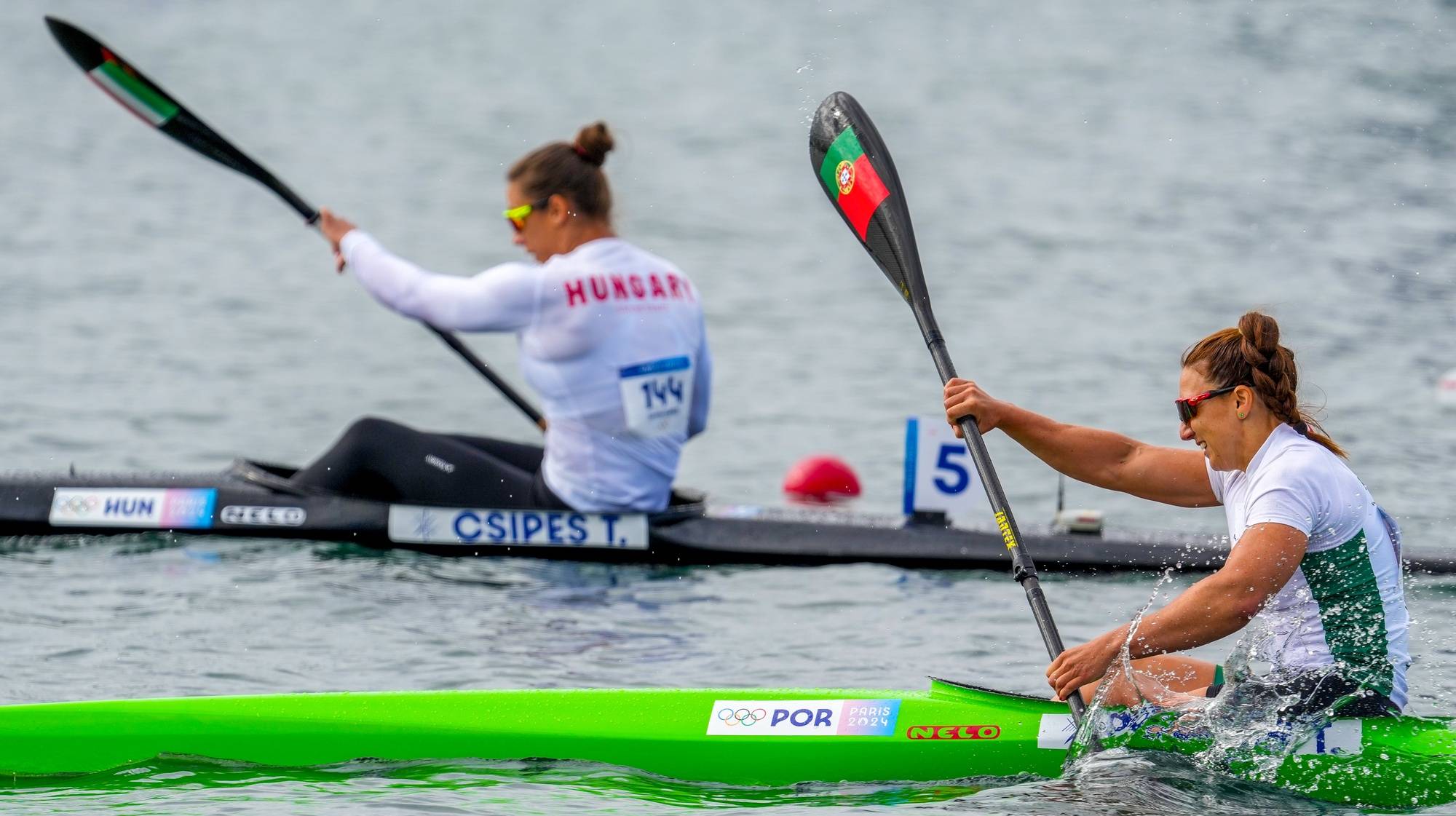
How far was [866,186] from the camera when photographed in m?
5.35

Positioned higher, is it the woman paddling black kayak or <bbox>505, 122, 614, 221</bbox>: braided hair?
<bbox>505, 122, 614, 221</bbox>: braided hair

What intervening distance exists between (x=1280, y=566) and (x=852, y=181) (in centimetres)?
200

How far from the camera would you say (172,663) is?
570cm

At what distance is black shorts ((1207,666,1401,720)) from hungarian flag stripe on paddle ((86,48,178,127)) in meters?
5.70

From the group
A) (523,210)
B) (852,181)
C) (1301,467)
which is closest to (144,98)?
(523,210)

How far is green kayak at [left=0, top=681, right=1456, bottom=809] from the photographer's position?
4457 mm

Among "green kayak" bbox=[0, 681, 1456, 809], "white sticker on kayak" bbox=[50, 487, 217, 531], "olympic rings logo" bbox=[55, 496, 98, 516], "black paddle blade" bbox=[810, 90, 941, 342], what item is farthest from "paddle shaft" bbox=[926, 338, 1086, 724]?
"olympic rings logo" bbox=[55, 496, 98, 516]

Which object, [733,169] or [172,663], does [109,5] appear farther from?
[172,663]

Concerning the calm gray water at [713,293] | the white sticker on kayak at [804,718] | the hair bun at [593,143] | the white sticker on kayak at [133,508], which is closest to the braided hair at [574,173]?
the hair bun at [593,143]

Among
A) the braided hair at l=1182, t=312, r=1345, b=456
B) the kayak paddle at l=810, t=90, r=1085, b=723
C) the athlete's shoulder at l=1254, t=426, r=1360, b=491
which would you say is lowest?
the athlete's shoulder at l=1254, t=426, r=1360, b=491

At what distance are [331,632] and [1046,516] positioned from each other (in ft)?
12.2

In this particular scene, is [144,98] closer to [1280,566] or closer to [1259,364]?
[1259,364]

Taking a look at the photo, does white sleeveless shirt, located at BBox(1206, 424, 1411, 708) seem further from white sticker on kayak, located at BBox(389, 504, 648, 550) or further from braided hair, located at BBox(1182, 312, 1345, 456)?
white sticker on kayak, located at BBox(389, 504, 648, 550)

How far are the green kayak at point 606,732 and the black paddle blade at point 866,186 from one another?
4.05ft
